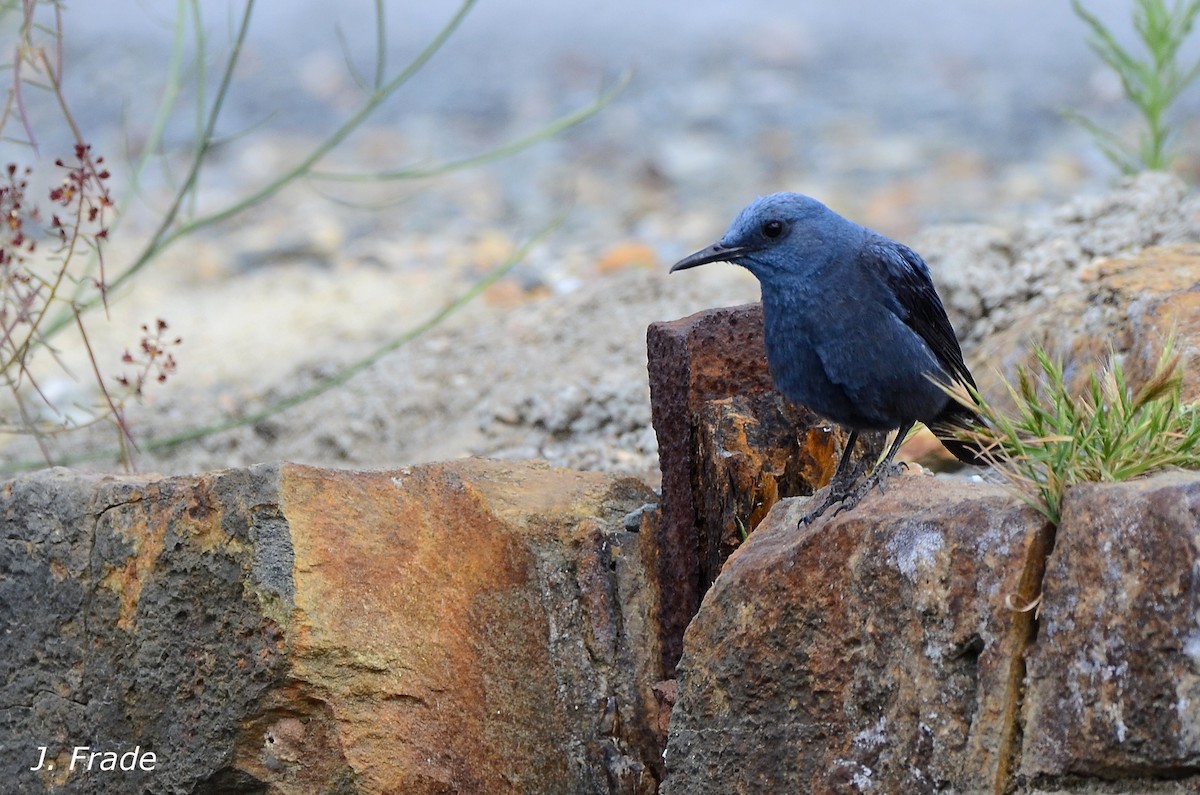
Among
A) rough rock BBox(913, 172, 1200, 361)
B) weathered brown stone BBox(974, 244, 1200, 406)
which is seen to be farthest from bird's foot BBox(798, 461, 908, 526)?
rough rock BBox(913, 172, 1200, 361)

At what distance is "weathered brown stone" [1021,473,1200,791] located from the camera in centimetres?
234

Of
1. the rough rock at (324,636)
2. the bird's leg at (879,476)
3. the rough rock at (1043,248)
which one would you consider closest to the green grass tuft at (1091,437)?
the bird's leg at (879,476)

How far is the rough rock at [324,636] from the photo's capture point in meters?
3.14

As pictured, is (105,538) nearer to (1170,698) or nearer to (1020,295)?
(1170,698)

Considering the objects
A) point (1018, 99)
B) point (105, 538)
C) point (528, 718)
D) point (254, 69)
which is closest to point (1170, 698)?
Answer: point (528, 718)

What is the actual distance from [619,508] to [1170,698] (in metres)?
1.65

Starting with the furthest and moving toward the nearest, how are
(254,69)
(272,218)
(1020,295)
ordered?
1. (254,69)
2. (272,218)
3. (1020,295)

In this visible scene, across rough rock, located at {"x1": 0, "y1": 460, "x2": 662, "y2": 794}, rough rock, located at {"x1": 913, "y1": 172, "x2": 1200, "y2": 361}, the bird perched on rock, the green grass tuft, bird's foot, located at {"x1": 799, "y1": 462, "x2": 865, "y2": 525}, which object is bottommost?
rough rock, located at {"x1": 0, "y1": 460, "x2": 662, "y2": 794}

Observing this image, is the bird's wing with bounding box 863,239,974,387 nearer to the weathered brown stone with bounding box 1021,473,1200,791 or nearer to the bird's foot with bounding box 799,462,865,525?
the bird's foot with bounding box 799,462,865,525

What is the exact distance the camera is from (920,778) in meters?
2.63

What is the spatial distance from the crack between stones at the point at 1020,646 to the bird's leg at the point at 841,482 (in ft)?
1.99

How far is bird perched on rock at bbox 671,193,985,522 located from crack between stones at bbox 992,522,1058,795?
643 mm

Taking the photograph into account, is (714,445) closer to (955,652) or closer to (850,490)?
(850,490)

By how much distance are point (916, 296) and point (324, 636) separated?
5.38ft
